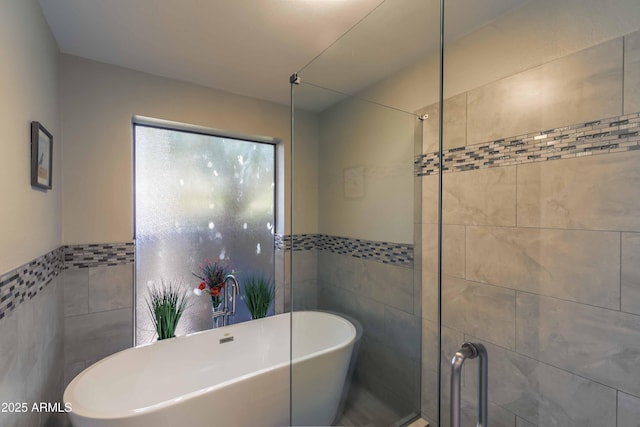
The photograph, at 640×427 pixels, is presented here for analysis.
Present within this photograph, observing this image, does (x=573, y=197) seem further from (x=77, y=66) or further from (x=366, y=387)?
(x=77, y=66)

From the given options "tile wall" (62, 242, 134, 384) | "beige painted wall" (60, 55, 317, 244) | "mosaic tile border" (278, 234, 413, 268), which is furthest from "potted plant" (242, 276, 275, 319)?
"mosaic tile border" (278, 234, 413, 268)

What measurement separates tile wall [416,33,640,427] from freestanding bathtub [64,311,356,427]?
0.76 metres

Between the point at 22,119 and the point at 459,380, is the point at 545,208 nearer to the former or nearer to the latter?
the point at 459,380

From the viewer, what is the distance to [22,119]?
51.2 inches

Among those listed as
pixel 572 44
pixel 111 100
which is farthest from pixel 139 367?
pixel 572 44

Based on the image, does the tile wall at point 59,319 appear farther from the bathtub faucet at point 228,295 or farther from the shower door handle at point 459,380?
the shower door handle at point 459,380

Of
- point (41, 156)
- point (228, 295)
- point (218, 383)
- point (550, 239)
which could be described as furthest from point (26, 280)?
point (550, 239)

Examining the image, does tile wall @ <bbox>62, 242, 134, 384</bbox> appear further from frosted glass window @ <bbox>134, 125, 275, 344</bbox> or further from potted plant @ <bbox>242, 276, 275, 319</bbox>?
potted plant @ <bbox>242, 276, 275, 319</bbox>

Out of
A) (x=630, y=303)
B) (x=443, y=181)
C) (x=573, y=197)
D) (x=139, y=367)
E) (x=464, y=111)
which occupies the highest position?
(x=464, y=111)

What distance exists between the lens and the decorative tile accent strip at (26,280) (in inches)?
44.1

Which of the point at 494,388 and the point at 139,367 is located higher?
the point at 494,388

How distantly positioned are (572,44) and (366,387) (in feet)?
6.61

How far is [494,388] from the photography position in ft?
4.17

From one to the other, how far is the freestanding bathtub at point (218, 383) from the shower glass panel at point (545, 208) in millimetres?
758
